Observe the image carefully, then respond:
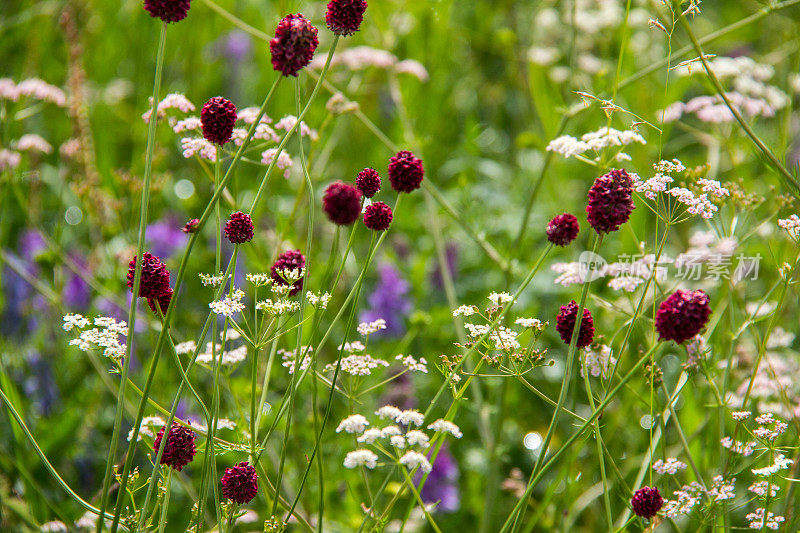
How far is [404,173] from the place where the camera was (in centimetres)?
122

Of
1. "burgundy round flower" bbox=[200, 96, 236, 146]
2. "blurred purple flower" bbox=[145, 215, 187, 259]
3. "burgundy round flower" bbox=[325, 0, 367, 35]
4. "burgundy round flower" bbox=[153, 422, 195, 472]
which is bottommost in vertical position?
"burgundy round flower" bbox=[153, 422, 195, 472]

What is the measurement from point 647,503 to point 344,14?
39.8 inches

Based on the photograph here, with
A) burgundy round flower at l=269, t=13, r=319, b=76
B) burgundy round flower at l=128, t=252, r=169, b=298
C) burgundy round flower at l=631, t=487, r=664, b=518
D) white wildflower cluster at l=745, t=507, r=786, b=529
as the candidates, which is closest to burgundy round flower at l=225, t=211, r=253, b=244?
burgundy round flower at l=128, t=252, r=169, b=298

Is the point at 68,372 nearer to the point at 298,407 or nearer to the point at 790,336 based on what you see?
the point at 298,407

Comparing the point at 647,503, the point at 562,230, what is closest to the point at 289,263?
the point at 562,230

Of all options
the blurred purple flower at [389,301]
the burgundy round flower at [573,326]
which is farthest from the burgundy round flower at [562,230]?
the blurred purple flower at [389,301]

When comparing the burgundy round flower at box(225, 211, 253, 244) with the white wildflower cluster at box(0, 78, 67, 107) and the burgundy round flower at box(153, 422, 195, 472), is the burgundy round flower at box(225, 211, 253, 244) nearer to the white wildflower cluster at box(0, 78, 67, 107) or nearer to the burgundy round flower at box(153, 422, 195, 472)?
the burgundy round flower at box(153, 422, 195, 472)

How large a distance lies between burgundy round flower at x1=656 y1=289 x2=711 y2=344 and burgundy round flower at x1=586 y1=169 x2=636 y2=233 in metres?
0.16

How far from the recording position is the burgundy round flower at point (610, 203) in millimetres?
1156

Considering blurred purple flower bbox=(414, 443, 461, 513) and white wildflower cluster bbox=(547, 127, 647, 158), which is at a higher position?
white wildflower cluster bbox=(547, 127, 647, 158)

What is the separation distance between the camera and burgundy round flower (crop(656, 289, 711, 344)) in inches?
42.4

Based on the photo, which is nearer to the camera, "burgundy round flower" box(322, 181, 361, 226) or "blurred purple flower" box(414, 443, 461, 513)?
"burgundy round flower" box(322, 181, 361, 226)

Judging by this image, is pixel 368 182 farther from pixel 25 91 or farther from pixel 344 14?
pixel 25 91

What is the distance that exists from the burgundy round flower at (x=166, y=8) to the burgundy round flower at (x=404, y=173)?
0.42m
